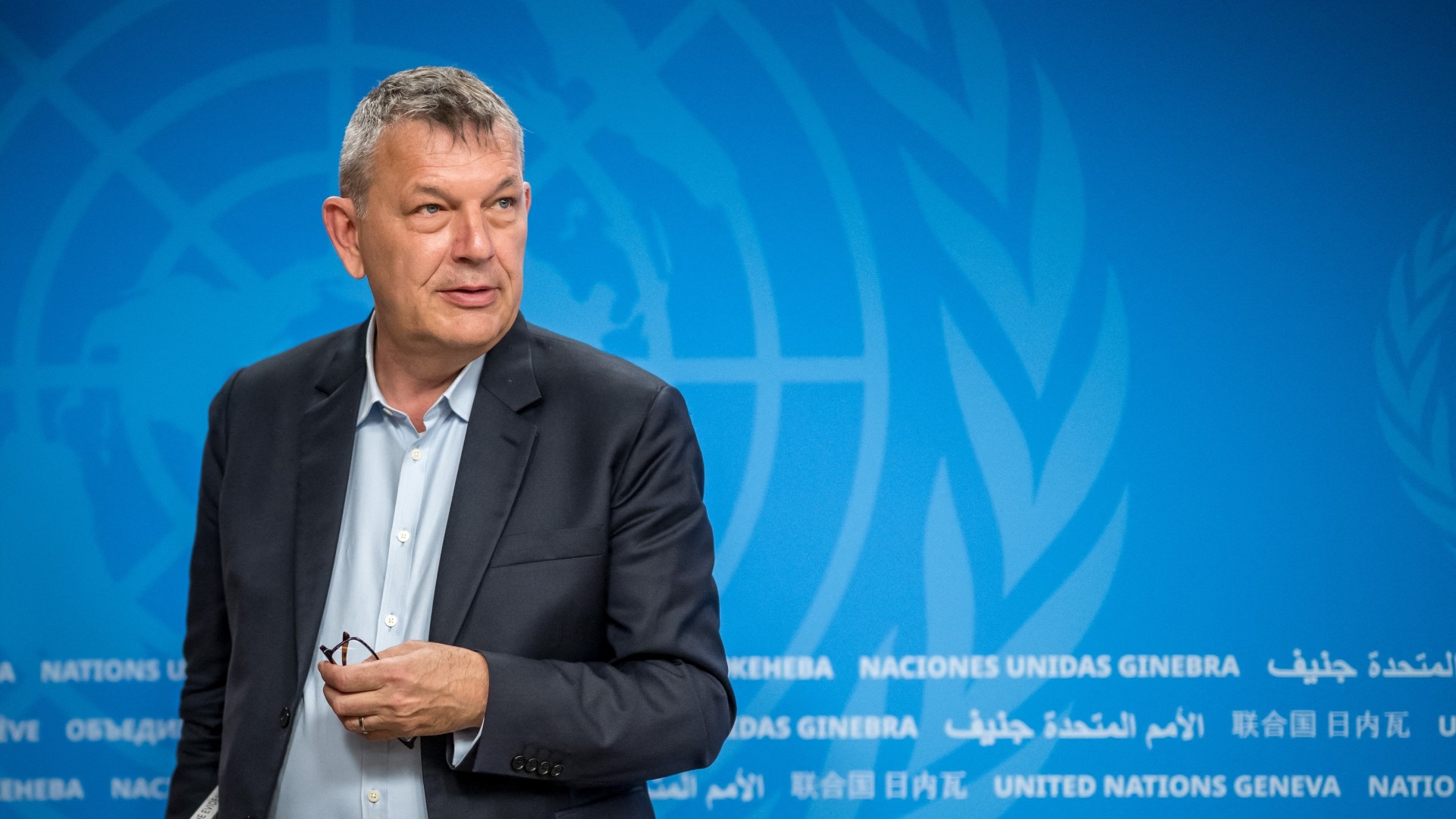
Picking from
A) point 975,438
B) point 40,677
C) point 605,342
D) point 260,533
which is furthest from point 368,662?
point 40,677

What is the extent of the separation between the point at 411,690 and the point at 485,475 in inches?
14.6

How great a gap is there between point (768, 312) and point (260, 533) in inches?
60.6

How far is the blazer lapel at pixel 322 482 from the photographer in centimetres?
179

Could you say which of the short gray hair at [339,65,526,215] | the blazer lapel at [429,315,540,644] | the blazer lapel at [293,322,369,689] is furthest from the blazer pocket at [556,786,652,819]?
the short gray hair at [339,65,526,215]

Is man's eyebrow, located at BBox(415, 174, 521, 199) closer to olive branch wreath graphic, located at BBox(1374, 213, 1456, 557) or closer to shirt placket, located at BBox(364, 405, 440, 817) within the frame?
shirt placket, located at BBox(364, 405, 440, 817)

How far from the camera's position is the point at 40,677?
10.3 feet

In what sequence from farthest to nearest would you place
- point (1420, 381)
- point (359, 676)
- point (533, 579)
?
point (1420, 381) < point (533, 579) < point (359, 676)

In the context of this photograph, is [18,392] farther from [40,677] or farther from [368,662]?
[368,662]

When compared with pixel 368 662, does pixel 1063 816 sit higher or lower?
higher

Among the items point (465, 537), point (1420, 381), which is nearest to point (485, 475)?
point (465, 537)

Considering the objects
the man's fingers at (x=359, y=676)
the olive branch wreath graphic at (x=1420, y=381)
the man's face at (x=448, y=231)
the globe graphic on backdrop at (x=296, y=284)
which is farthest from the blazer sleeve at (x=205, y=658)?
the olive branch wreath graphic at (x=1420, y=381)

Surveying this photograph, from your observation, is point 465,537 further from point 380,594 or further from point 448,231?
point 448,231

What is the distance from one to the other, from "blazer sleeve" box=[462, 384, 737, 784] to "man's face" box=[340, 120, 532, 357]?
304 millimetres

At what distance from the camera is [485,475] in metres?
1.80
